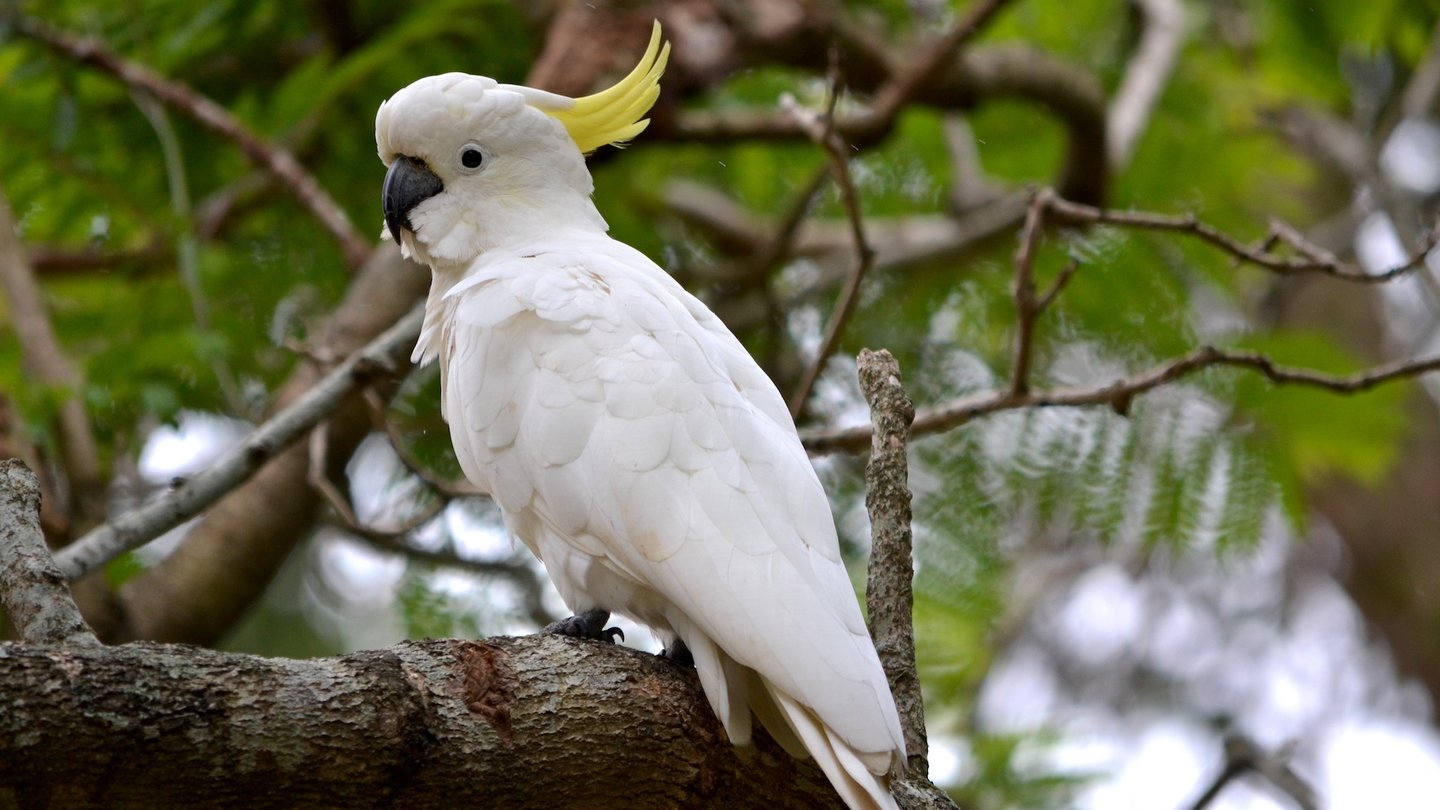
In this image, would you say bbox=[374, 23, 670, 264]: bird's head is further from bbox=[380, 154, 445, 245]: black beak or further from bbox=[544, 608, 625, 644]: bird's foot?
bbox=[544, 608, 625, 644]: bird's foot

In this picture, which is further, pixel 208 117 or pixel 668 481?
pixel 208 117

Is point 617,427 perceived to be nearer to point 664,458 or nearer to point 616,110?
point 664,458

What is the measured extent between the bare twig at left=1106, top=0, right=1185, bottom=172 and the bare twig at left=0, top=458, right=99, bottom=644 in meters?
4.56

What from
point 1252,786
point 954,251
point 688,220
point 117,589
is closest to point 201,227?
point 117,589

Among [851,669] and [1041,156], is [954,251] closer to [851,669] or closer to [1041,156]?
[1041,156]

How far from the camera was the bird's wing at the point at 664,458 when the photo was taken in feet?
7.62

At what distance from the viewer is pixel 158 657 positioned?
1739 millimetres

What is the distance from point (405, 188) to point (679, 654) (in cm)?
137

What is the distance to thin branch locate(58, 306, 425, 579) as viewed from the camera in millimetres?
2904

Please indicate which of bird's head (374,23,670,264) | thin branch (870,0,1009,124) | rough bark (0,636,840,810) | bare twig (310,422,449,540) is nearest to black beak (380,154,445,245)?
bird's head (374,23,670,264)

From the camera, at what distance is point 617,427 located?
8.68ft

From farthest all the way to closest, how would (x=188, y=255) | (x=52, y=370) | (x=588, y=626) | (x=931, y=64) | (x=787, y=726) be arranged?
(x=931, y=64) < (x=188, y=255) < (x=52, y=370) < (x=588, y=626) < (x=787, y=726)

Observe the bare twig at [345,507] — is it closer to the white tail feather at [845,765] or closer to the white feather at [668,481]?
the white feather at [668,481]

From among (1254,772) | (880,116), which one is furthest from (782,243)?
(1254,772)
